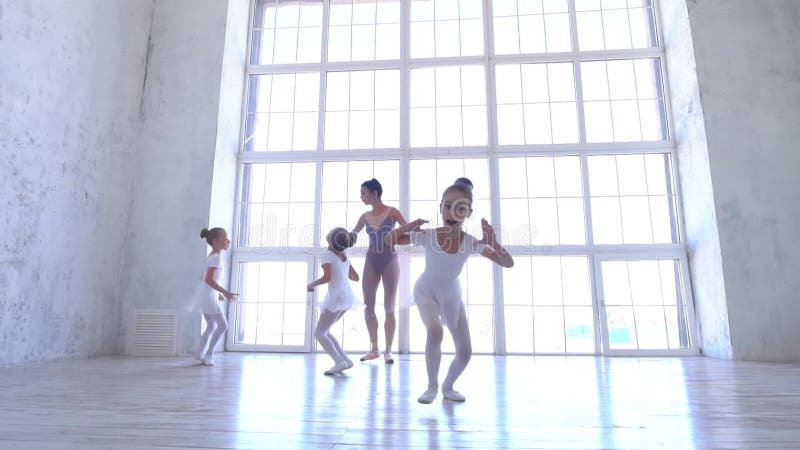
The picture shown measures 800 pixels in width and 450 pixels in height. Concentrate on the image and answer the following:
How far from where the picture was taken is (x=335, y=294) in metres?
2.94

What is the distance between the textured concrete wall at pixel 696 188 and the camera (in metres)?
4.07

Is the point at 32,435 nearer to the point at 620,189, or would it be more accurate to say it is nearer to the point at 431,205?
the point at 431,205

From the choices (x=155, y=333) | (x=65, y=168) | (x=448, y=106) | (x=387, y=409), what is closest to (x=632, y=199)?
(x=448, y=106)

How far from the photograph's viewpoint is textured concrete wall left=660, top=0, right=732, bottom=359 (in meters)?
4.07

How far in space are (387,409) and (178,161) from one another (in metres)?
3.88

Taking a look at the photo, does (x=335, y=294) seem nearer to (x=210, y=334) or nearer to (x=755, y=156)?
(x=210, y=334)

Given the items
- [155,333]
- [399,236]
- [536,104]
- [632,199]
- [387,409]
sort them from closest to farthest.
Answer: [387,409] < [399,236] < [155,333] < [632,199] < [536,104]

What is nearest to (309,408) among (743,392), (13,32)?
(743,392)

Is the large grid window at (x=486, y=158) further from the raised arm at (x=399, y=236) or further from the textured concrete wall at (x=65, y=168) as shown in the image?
the raised arm at (x=399, y=236)

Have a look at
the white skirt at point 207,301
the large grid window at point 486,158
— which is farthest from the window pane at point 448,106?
the white skirt at point 207,301

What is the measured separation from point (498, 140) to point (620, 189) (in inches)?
56.0

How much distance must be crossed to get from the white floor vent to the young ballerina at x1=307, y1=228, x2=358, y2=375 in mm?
2087

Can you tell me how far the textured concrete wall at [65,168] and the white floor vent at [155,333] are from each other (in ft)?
0.82

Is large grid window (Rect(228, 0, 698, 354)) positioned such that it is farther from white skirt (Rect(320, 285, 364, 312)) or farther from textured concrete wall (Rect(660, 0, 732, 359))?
white skirt (Rect(320, 285, 364, 312))
